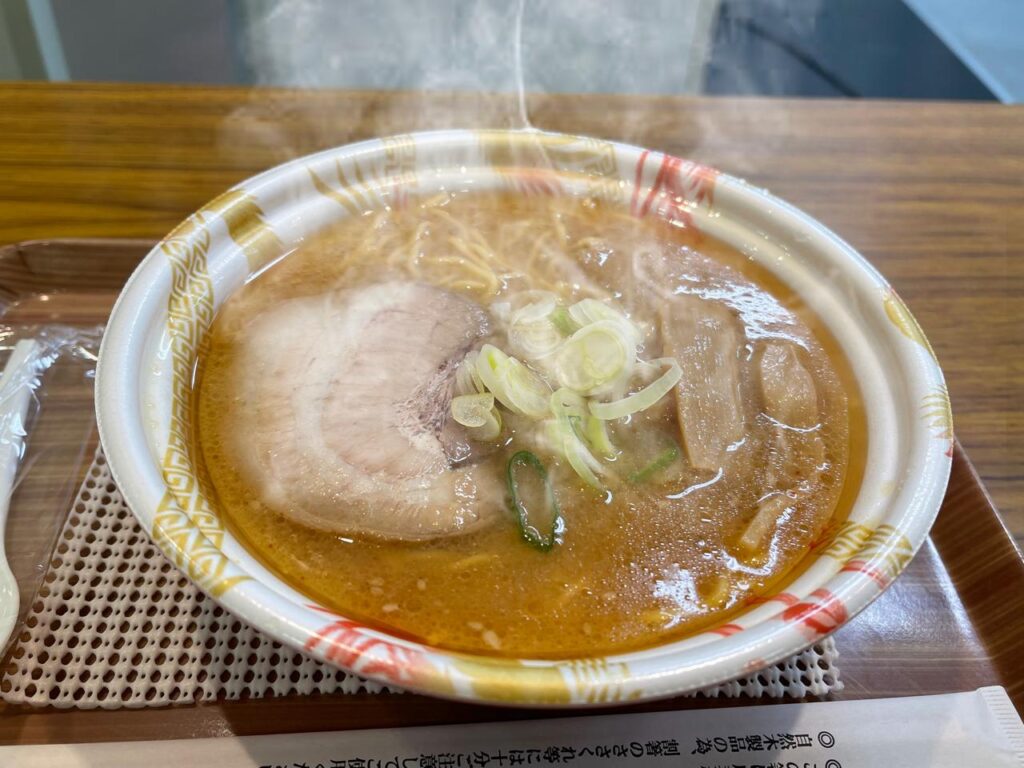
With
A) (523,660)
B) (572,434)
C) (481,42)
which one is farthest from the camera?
(481,42)

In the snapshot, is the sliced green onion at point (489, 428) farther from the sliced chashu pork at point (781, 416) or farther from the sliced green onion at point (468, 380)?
the sliced chashu pork at point (781, 416)

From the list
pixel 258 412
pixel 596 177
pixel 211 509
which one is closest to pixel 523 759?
pixel 211 509

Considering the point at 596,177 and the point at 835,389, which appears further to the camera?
the point at 596,177

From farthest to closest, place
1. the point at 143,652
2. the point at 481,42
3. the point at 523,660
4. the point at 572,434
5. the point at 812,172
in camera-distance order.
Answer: the point at 481,42
the point at 812,172
the point at 572,434
the point at 143,652
the point at 523,660

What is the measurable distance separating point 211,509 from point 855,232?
88.2 inches

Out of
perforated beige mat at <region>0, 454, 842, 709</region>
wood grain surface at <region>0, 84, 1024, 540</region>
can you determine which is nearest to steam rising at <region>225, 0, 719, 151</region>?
wood grain surface at <region>0, 84, 1024, 540</region>

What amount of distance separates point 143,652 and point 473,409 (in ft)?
2.56

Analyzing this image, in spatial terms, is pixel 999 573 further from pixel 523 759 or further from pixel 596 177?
pixel 596 177

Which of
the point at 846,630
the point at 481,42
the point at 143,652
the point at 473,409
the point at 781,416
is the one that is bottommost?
the point at 846,630

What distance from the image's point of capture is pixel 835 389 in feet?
5.51

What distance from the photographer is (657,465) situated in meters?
1.52

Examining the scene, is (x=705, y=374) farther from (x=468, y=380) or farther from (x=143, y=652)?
(x=143, y=652)

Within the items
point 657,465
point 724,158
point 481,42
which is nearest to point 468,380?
point 657,465

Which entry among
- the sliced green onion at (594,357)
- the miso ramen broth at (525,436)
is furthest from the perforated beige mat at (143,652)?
the sliced green onion at (594,357)
